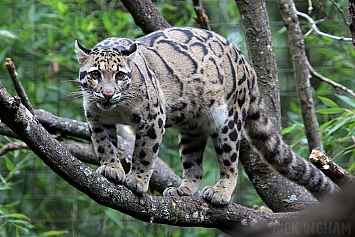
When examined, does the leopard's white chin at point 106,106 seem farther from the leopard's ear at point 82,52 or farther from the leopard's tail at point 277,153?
the leopard's tail at point 277,153

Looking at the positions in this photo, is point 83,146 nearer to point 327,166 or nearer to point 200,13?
point 200,13

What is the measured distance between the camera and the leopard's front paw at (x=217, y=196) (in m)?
2.81

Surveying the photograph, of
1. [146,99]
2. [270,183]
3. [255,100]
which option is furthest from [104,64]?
[270,183]

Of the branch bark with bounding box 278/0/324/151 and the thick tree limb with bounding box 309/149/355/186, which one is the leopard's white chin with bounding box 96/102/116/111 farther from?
the branch bark with bounding box 278/0/324/151

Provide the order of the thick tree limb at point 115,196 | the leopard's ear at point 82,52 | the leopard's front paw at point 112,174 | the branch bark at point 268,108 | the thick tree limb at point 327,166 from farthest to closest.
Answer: the branch bark at point 268,108 → the leopard's ear at point 82,52 → the leopard's front paw at point 112,174 → the thick tree limb at point 327,166 → the thick tree limb at point 115,196

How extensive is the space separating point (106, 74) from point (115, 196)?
0.71 metres

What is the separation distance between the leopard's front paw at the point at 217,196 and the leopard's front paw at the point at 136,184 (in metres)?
0.36

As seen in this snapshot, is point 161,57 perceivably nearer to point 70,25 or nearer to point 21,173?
point 70,25

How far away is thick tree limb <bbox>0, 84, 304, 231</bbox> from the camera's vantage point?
1.88 metres

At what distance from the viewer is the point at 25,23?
5.57 meters

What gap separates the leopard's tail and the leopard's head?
0.93m

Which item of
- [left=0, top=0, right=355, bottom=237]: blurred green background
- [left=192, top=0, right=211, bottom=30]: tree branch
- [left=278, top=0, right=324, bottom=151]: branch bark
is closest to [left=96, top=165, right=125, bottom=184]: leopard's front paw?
[left=192, top=0, right=211, bottom=30]: tree branch

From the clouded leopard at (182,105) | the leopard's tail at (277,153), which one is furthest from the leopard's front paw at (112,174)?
the leopard's tail at (277,153)

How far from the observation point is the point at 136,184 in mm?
2543
